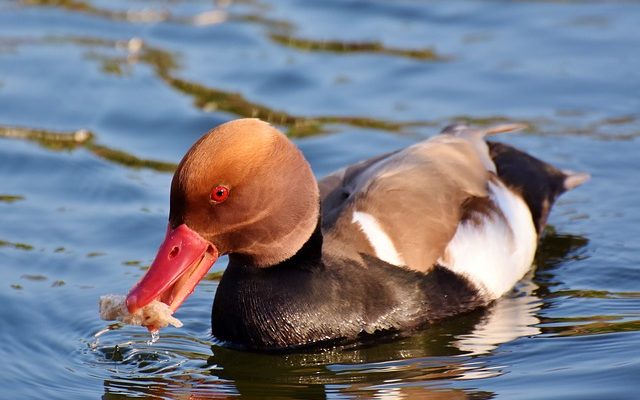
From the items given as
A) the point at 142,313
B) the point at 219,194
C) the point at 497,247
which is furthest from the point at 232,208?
the point at 497,247

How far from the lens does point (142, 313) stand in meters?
6.49

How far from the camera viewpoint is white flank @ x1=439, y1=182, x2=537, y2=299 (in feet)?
24.9

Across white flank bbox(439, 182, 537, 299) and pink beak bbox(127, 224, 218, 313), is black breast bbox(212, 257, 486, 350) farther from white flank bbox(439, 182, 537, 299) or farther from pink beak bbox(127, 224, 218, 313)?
white flank bbox(439, 182, 537, 299)

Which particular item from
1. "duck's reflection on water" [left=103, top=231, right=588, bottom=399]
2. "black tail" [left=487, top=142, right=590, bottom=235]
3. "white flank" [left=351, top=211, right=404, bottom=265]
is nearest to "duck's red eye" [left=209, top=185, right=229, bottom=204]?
"duck's reflection on water" [left=103, top=231, right=588, bottom=399]

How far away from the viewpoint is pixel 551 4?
44.4 feet

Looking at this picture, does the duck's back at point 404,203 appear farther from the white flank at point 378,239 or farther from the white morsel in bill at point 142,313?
the white morsel in bill at point 142,313

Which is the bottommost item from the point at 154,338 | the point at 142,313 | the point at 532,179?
the point at 154,338

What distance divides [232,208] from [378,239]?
1104 mm

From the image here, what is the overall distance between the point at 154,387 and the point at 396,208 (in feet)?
5.87

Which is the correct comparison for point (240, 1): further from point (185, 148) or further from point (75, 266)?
point (75, 266)

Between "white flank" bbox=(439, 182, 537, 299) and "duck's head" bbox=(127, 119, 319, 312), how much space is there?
1124mm

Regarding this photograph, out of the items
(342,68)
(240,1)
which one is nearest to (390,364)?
(342,68)

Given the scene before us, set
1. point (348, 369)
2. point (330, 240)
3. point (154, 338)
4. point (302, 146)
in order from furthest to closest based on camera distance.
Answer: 1. point (302, 146)
2. point (330, 240)
3. point (154, 338)
4. point (348, 369)

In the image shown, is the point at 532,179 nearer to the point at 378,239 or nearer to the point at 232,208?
the point at 378,239
